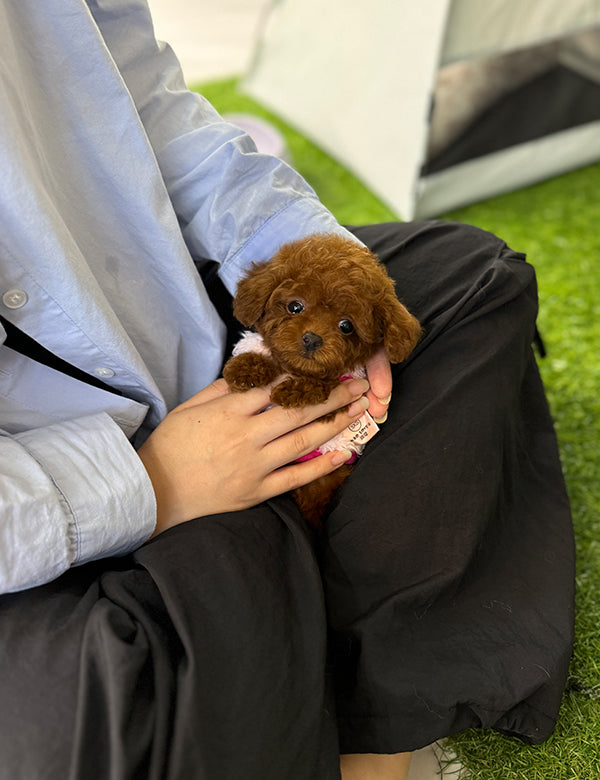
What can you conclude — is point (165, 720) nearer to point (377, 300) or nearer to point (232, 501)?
point (232, 501)

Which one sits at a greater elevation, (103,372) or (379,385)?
(103,372)

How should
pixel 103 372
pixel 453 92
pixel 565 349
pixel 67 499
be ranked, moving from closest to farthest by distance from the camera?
pixel 67 499, pixel 103 372, pixel 565 349, pixel 453 92

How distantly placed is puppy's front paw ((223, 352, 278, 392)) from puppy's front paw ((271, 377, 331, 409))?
0.03 meters

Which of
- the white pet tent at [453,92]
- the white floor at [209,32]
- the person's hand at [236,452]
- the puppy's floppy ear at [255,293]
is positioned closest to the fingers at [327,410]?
the person's hand at [236,452]

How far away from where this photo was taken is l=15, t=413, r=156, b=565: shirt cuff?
734 millimetres

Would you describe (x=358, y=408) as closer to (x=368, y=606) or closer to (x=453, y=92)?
(x=368, y=606)

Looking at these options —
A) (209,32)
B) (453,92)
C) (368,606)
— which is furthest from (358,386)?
(209,32)

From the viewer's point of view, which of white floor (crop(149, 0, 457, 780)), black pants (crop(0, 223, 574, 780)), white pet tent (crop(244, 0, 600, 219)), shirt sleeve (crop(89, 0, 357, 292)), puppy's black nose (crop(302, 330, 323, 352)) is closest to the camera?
black pants (crop(0, 223, 574, 780))

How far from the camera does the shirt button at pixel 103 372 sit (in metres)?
0.83

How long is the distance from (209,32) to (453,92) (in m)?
1.93

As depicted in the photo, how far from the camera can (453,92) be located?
194cm

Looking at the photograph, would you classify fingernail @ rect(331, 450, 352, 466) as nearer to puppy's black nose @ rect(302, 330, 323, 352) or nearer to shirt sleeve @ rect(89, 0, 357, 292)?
puppy's black nose @ rect(302, 330, 323, 352)

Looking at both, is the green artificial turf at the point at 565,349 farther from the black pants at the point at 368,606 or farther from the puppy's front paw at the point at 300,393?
the puppy's front paw at the point at 300,393

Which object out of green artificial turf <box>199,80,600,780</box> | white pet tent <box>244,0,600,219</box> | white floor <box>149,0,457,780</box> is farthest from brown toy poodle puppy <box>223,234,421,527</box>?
white floor <box>149,0,457,780</box>
